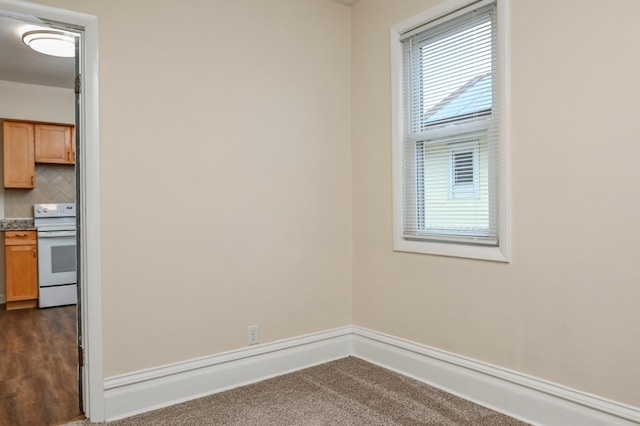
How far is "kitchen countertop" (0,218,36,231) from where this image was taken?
539cm

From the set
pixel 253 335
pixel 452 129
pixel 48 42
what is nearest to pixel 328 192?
pixel 452 129

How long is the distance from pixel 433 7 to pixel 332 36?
2.84 feet

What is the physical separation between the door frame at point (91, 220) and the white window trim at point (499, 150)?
6.07ft

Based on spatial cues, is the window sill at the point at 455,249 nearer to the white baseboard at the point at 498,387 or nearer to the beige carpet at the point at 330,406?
the white baseboard at the point at 498,387

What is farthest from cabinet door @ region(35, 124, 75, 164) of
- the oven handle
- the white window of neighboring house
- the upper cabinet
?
the white window of neighboring house

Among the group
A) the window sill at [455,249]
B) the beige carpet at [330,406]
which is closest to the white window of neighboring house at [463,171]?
the window sill at [455,249]

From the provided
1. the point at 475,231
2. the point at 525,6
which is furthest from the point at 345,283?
the point at 525,6

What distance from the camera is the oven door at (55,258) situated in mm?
5387

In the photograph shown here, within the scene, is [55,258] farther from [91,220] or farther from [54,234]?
[91,220]

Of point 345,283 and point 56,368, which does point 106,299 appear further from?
point 345,283

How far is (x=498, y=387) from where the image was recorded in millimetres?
2328

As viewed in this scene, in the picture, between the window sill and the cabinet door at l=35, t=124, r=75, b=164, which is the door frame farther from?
the cabinet door at l=35, t=124, r=75, b=164

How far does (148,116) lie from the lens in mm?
2439

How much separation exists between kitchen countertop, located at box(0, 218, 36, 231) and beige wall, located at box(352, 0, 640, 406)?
5.31 meters
